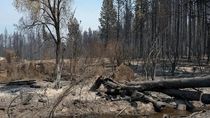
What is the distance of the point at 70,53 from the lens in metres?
35.2

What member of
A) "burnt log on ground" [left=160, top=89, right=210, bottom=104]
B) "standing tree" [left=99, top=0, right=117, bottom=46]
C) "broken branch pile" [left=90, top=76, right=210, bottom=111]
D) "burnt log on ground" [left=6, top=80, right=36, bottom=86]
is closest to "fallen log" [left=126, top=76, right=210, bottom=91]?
"broken branch pile" [left=90, top=76, right=210, bottom=111]

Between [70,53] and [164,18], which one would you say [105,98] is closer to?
[70,53]

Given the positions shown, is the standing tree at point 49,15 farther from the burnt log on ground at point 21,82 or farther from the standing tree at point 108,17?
the standing tree at point 108,17

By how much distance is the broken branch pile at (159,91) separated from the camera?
736 inches

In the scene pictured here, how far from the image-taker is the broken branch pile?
61.4 feet

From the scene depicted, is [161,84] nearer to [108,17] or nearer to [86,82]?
[86,82]

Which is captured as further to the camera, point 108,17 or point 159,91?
point 108,17

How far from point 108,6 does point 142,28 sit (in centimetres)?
1456

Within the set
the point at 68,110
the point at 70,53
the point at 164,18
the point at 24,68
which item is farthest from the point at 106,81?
the point at 164,18

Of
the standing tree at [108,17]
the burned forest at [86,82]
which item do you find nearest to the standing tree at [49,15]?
the burned forest at [86,82]

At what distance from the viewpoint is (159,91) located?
66.5ft

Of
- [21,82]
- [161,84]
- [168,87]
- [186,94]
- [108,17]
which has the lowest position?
[21,82]

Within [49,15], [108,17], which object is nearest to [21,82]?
[49,15]

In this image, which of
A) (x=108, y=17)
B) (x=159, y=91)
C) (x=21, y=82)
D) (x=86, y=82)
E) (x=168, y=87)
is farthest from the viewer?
(x=108, y=17)
